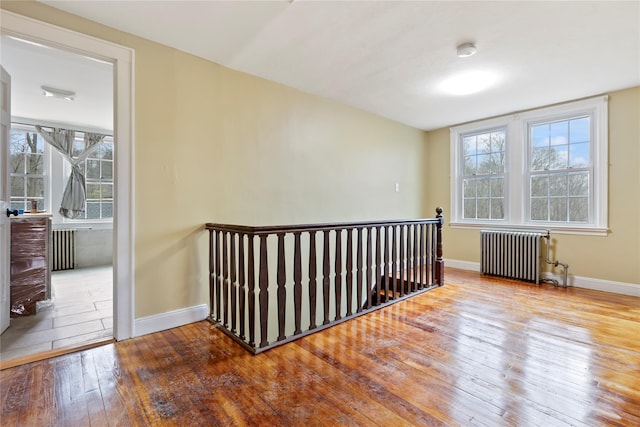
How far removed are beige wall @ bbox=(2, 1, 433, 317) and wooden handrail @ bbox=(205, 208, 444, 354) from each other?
0.88 ft

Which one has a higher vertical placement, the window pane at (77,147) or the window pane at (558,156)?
the window pane at (77,147)

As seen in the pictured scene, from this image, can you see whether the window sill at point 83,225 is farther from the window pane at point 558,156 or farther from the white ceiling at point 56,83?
the window pane at point 558,156

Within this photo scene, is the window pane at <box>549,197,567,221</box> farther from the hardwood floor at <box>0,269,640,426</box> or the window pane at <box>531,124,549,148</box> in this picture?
the hardwood floor at <box>0,269,640,426</box>

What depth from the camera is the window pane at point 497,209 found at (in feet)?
14.3

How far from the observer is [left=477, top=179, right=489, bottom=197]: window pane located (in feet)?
14.9

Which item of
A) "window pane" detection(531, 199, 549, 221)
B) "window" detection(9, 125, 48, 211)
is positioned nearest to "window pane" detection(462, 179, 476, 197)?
"window pane" detection(531, 199, 549, 221)

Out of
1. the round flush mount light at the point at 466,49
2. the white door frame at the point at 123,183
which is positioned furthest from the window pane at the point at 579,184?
the white door frame at the point at 123,183

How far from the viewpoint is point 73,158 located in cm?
489

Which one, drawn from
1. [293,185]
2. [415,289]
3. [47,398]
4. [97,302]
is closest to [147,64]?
[293,185]

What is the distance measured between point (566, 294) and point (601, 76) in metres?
2.32

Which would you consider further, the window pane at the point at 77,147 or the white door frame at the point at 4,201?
the window pane at the point at 77,147

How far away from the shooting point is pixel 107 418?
53.5 inches

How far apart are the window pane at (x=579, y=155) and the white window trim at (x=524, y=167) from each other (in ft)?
0.26

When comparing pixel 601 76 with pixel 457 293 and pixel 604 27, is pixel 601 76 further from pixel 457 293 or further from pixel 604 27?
pixel 457 293
